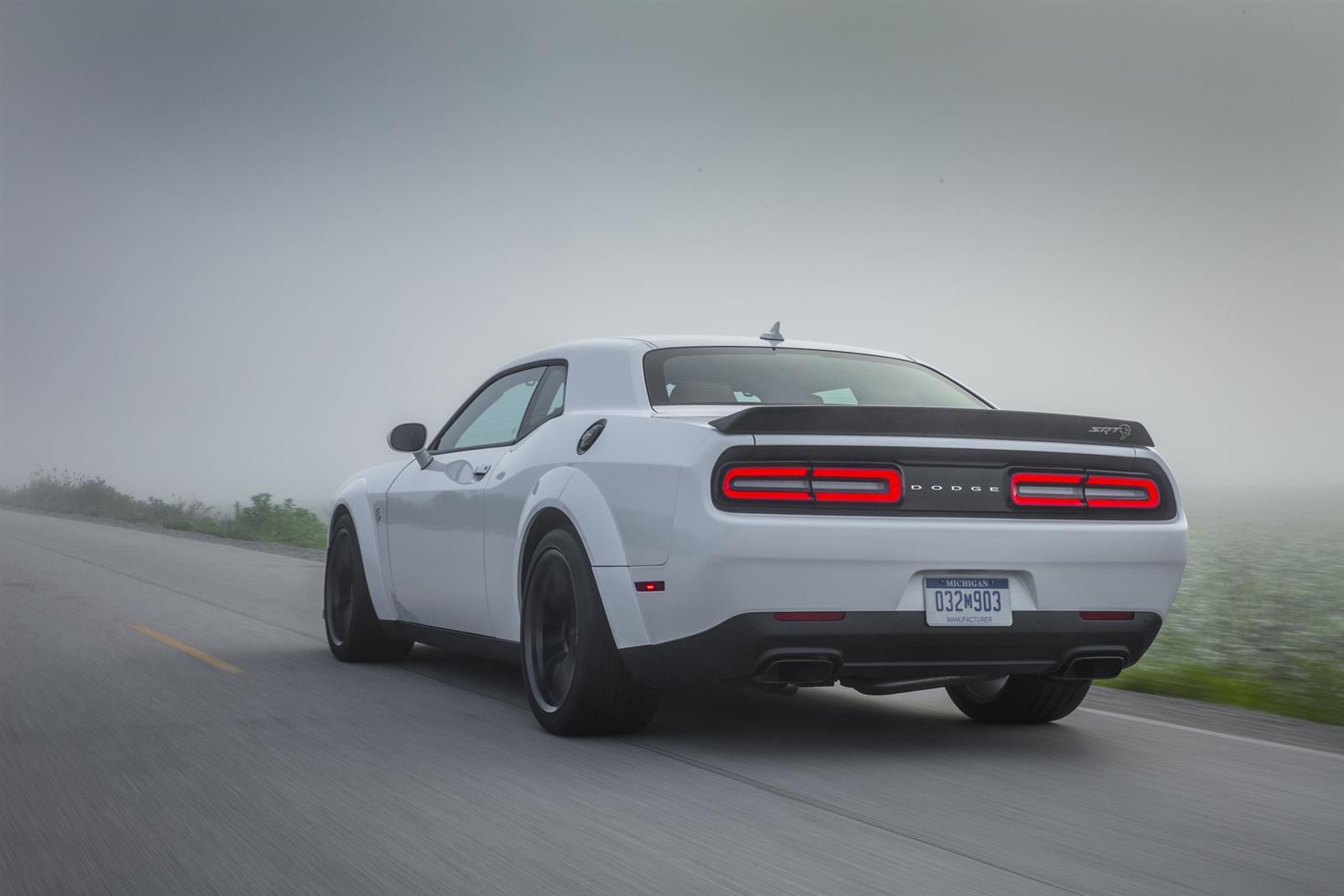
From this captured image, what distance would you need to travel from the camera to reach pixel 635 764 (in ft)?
16.7

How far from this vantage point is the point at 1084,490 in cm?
523

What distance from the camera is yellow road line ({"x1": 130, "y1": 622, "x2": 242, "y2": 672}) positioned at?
795cm

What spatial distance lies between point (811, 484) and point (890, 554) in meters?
0.35

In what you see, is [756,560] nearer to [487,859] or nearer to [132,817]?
[487,859]

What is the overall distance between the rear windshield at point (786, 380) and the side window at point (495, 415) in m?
0.93

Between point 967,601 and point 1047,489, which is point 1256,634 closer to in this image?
point 1047,489

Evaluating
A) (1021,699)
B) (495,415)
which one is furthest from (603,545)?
(1021,699)

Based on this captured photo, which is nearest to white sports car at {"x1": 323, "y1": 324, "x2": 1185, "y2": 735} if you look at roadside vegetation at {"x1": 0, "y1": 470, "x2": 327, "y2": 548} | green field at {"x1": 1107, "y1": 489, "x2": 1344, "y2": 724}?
green field at {"x1": 1107, "y1": 489, "x2": 1344, "y2": 724}

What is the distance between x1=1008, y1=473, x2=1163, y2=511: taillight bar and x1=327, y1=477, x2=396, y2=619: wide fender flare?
3784mm

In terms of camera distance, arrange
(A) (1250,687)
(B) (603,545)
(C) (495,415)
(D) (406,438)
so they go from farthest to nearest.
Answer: (D) (406,438), (A) (1250,687), (C) (495,415), (B) (603,545)

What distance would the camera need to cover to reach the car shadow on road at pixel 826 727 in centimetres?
546

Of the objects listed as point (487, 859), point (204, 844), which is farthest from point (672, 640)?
point (204, 844)

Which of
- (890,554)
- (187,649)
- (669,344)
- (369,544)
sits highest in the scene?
(669,344)

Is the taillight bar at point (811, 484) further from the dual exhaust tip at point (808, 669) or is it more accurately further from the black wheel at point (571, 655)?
the black wheel at point (571, 655)
